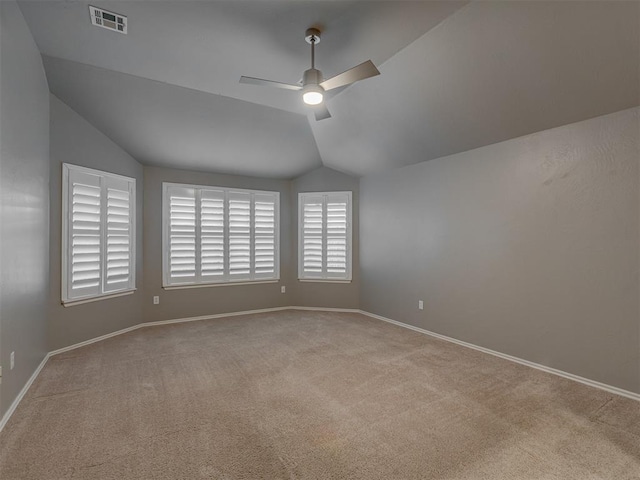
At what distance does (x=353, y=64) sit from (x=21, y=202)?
126 inches

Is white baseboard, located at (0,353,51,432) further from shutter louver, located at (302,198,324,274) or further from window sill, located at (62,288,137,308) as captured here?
shutter louver, located at (302,198,324,274)

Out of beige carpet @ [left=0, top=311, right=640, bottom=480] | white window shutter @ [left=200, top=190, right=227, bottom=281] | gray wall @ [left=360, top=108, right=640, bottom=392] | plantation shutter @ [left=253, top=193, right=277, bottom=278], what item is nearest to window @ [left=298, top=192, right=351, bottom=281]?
plantation shutter @ [left=253, top=193, right=277, bottom=278]

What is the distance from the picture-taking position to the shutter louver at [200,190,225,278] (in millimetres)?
5410

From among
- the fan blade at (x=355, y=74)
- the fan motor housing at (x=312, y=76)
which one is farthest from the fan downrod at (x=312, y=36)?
the fan blade at (x=355, y=74)

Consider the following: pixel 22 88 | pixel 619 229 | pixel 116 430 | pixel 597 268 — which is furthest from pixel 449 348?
pixel 22 88

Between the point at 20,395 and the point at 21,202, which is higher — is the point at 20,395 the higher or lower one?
the lower one

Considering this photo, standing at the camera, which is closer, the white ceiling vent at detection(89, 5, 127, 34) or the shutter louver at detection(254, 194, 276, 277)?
the white ceiling vent at detection(89, 5, 127, 34)

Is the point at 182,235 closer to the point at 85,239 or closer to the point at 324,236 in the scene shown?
the point at 85,239

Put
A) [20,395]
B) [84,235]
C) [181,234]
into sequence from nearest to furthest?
[20,395], [84,235], [181,234]

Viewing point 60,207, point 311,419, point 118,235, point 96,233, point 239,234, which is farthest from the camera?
point 239,234

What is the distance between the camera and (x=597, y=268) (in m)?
2.97

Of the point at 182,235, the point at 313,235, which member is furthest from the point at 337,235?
the point at 182,235

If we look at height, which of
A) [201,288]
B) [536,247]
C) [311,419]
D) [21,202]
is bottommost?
[311,419]

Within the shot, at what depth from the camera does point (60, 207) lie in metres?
3.73
